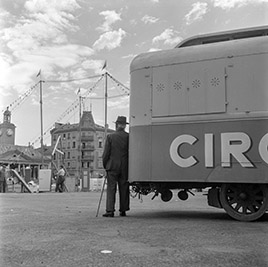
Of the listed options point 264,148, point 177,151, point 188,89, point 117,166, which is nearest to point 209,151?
point 177,151

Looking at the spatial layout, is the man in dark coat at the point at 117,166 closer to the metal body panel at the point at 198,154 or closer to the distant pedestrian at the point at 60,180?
the metal body panel at the point at 198,154

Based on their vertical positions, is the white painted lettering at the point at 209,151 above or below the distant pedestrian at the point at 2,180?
above

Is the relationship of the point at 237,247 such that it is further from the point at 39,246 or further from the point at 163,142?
the point at 163,142

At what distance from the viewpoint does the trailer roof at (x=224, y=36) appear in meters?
7.37

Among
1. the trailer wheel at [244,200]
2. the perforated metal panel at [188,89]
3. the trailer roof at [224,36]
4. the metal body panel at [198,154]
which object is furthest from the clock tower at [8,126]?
the trailer wheel at [244,200]

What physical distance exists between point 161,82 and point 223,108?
1245 millimetres

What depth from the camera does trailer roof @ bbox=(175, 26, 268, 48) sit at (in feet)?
24.2

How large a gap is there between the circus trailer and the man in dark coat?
0.81 feet

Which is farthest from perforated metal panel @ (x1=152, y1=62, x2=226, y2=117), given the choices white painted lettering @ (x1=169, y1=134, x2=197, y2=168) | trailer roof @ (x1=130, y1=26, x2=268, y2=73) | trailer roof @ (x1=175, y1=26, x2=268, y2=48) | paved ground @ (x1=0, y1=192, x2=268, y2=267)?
paved ground @ (x1=0, y1=192, x2=268, y2=267)

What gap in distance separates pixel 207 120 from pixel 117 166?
6.40ft

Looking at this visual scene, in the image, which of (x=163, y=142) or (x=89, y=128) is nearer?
(x=163, y=142)

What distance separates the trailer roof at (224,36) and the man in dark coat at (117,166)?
83.7 inches

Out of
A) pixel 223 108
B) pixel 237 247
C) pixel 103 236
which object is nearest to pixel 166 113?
pixel 223 108

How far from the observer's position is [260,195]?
7246mm
